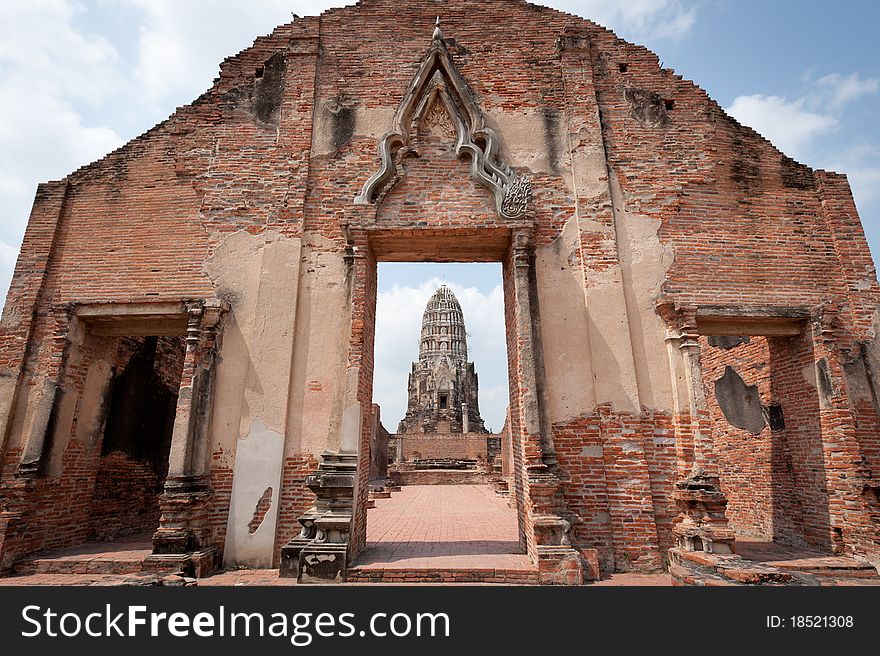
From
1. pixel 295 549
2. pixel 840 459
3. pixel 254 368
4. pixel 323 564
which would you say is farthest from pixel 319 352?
pixel 840 459

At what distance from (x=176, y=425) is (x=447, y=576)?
412 cm

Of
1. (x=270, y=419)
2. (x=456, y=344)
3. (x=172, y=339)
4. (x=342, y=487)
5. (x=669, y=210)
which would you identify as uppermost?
(x=456, y=344)

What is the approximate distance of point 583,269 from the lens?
7094 mm

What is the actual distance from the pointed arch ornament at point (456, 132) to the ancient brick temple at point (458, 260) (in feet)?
0.17

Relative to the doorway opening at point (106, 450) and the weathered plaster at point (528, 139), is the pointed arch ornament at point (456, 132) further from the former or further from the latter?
the doorway opening at point (106, 450)

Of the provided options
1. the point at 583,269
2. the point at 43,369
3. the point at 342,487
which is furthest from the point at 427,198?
the point at 43,369

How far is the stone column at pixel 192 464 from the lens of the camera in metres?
5.88

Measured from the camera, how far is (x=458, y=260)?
8.28 m

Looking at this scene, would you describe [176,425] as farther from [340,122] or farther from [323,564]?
[340,122]

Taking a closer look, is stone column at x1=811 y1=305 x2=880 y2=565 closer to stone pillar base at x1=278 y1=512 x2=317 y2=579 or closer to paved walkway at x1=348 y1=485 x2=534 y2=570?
paved walkway at x1=348 y1=485 x2=534 y2=570

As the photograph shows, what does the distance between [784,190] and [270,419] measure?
8817 millimetres

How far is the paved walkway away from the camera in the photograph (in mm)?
5840

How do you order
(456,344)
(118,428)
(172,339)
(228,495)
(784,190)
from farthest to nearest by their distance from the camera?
(456,344) → (172,339) → (118,428) → (784,190) → (228,495)

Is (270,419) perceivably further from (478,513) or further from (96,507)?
(478,513)
